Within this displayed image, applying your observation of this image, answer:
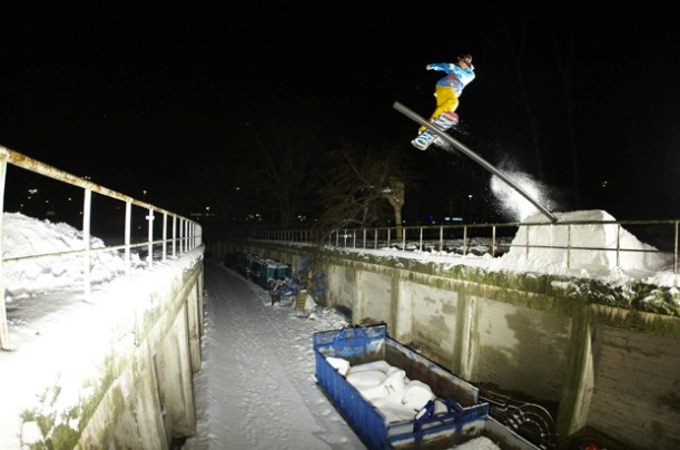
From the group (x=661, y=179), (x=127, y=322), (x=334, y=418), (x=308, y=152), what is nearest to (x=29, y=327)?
(x=127, y=322)

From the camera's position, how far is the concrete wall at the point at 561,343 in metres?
6.49

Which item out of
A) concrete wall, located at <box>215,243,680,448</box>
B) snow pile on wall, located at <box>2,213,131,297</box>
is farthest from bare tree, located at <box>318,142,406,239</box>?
snow pile on wall, located at <box>2,213,131,297</box>

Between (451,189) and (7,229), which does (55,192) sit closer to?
(7,229)

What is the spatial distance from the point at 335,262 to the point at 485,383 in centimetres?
1115

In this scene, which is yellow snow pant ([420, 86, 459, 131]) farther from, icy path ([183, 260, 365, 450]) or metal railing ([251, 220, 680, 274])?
icy path ([183, 260, 365, 450])

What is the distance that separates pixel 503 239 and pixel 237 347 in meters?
18.7

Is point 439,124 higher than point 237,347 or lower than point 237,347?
higher

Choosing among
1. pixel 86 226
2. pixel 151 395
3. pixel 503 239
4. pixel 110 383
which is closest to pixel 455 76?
pixel 86 226

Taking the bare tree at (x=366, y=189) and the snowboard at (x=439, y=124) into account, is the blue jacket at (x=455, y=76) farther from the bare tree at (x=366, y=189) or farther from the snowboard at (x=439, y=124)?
the bare tree at (x=366, y=189)

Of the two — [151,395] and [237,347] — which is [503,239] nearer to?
[237,347]

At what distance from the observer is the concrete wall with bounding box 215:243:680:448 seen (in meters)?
6.49

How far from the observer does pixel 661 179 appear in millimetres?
24562

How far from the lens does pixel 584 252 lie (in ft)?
28.0

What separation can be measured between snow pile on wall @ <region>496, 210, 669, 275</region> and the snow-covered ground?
38 mm
